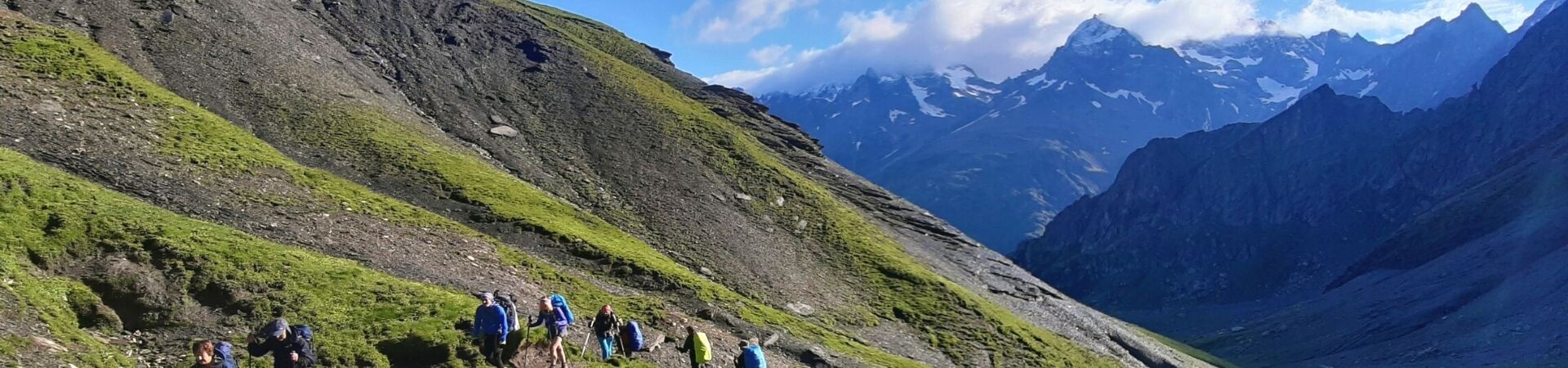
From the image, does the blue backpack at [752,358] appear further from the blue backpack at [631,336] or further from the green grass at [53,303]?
the green grass at [53,303]

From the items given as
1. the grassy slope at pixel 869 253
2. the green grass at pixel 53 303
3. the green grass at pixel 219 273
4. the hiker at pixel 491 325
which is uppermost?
the grassy slope at pixel 869 253

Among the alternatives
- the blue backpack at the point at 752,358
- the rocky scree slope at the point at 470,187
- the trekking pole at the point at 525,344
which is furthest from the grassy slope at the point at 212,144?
the blue backpack at the point at 752,358

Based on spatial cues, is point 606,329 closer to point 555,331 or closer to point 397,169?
point 555,331

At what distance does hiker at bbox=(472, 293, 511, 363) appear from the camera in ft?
85.0

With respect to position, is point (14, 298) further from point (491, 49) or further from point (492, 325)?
point (491, 49)

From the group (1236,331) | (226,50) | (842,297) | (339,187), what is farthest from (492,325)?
(1236,331)

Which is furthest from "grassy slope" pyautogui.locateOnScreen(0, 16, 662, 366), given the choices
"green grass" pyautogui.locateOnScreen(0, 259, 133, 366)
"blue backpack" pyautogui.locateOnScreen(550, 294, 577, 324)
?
"green grass" pyautogui.locateOnScreen(0, 259, 133, 366)

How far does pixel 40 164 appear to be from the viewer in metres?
37.9

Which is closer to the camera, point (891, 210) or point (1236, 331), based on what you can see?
point (891, 210)

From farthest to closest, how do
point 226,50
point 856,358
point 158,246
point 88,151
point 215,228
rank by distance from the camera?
point 226,50
point 856,358
point 88,151
point 215,228
point 158,246

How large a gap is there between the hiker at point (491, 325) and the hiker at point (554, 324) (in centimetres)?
124

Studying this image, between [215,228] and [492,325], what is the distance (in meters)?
16.9

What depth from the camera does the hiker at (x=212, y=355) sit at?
1962 cm

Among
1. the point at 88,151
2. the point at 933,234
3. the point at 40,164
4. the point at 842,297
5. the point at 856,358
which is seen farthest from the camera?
the point at 933,234
